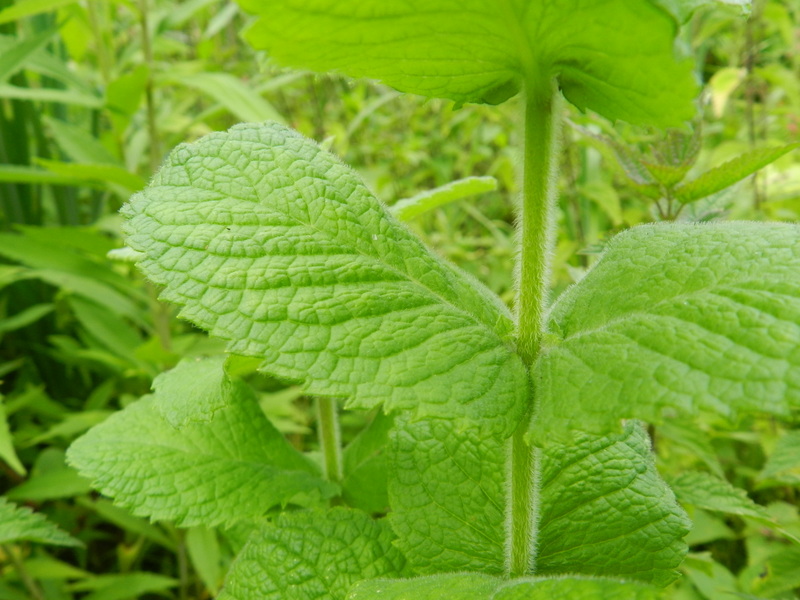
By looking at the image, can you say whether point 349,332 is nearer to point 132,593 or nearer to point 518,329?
point 518,329

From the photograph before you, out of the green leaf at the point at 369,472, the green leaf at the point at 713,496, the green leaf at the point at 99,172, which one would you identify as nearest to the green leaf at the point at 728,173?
the green leaf at the point at 713,496

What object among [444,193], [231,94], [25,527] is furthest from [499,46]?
[231,94]

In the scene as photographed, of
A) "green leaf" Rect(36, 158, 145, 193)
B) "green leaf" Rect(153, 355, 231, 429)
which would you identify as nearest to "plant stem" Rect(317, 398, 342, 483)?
"green leaf" Rect(153, 355, 231, 429)

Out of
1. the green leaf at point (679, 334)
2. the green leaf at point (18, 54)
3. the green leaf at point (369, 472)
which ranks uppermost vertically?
the green leaf at point (18, 54)

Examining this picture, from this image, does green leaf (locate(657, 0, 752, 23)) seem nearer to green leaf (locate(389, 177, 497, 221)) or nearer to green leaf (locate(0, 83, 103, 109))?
green leaf (locate(389, 177, 497, 221))

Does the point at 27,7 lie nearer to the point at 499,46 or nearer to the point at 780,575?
the point at 499,46

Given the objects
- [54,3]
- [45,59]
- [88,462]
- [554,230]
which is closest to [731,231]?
[554,230]

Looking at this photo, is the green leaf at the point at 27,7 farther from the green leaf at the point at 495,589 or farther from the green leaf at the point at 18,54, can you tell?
the green leaf at the point at 495,589
